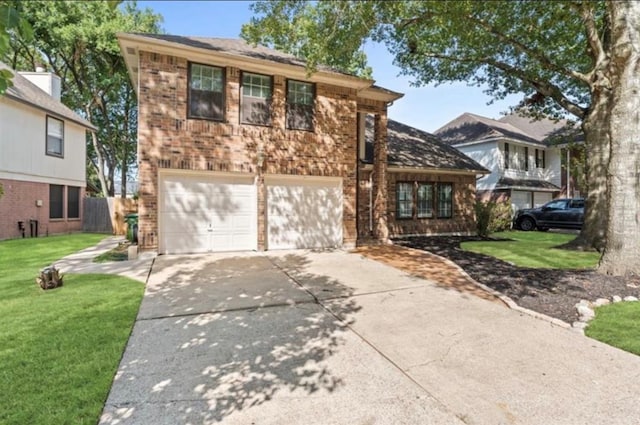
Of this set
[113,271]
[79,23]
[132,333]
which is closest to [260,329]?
[132,333]

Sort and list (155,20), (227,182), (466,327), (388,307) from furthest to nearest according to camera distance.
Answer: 1. (155,20)
2. (227,182)
3. (388,307)
4. (466,327)

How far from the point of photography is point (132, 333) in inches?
169

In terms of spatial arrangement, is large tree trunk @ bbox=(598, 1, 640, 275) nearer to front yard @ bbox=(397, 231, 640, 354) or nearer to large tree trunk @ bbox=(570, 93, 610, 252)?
front yard @ bbox=(397, 231, 640, 354)

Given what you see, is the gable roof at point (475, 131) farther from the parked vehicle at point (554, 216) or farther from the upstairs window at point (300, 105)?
the upstairs window at point (300, 105)

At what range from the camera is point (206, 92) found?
9375 mm

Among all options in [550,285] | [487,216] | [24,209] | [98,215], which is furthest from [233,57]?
[98,215]

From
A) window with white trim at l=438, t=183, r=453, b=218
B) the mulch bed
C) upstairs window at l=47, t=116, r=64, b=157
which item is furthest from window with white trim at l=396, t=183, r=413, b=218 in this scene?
upstairs window at l=47, t=116, r=64, b=157

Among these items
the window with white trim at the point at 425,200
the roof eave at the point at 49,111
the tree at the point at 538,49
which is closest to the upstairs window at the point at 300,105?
the tree at the point at 538,49

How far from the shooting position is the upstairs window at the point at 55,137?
15609 millimetres

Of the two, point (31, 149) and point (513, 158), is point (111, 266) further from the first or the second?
point (513, 158)

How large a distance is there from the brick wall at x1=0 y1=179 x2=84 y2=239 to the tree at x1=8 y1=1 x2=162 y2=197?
669cm

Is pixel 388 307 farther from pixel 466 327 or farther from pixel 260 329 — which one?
pixel 260 329

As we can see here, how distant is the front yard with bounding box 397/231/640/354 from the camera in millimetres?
4641

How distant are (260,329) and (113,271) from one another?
15.6 ft
